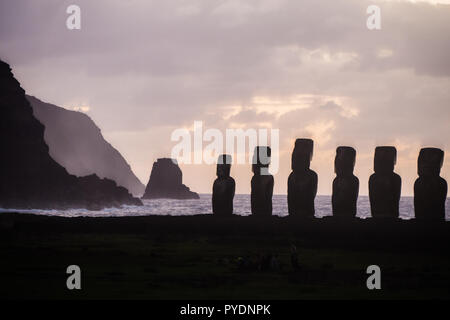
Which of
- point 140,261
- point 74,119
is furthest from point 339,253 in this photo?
point 74,119

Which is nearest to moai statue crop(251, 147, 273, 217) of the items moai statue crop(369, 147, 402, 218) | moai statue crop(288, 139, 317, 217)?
moai statue crop(288, 139, 317, 217)

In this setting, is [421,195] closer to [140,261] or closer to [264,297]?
[140,261]

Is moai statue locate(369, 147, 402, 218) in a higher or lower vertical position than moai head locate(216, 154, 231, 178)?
lower

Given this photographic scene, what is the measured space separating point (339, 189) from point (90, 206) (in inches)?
3008

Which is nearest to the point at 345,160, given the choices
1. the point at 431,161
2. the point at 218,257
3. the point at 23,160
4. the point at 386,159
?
the point at 386,159

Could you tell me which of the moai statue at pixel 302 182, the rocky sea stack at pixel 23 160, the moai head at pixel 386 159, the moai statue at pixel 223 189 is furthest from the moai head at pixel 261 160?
the rocky sea stack at pixel 23 160

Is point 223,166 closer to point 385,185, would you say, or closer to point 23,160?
point 385,185

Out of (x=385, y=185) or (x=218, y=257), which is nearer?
(x=218, y=257)

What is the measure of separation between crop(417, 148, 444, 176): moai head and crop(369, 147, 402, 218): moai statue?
1.61m

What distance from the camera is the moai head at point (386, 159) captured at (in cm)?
3506

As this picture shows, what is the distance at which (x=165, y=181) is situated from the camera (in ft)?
620

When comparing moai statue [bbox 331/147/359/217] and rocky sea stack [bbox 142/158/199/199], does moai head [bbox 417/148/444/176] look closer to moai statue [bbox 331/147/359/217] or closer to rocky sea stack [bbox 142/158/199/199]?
moai statue [bbox 331/147/359/217]

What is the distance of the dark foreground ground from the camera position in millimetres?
18266

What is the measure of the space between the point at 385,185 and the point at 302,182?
4.06 meters
